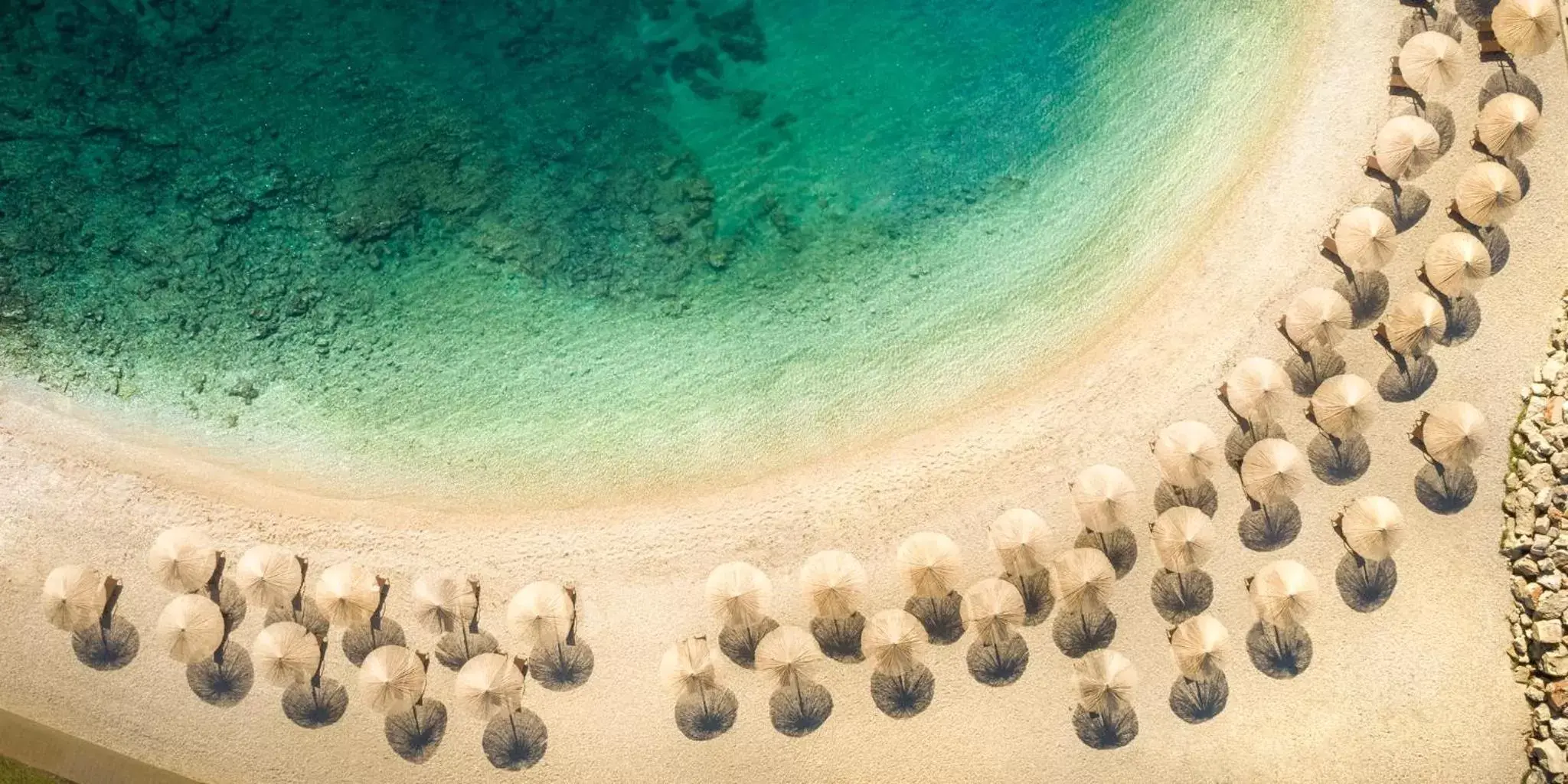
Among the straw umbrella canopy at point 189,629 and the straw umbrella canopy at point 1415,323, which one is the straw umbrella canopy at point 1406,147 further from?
the straw umbrella canopy at point 189,629

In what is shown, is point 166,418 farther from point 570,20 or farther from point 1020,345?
point 1020,345

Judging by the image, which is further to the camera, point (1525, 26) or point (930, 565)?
point (1525, 26)

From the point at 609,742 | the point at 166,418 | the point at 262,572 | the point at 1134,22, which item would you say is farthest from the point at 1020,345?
the point at 166,418

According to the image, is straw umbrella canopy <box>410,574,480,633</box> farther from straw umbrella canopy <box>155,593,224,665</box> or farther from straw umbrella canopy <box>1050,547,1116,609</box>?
straw umbrella canopy <box>1050,547,1116,609</box>

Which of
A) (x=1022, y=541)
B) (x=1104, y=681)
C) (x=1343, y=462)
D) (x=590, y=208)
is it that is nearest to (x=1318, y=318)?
(x=1343, y=462)

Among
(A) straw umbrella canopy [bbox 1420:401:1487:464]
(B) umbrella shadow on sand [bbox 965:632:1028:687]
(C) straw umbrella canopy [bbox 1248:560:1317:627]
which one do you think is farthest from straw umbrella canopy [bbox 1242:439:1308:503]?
(B) umbrella shadow on sand [bbox 965:632:1028:687]

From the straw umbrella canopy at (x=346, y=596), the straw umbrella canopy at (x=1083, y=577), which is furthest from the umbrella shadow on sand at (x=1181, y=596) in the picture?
the straw umbrella canopy at (x=346, y=596)

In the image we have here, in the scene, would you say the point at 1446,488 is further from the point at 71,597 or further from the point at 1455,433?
the point at 71,597
